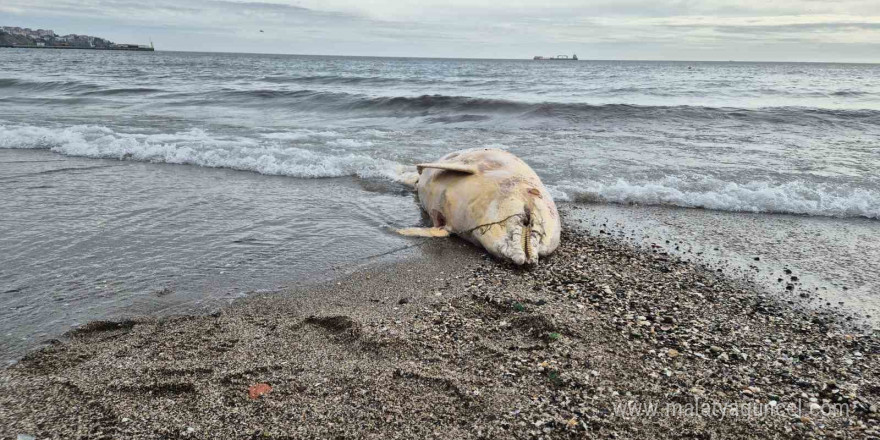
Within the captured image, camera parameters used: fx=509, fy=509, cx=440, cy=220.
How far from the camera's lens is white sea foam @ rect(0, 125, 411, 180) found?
898 centimetres

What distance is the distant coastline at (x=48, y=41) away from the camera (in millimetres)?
110981

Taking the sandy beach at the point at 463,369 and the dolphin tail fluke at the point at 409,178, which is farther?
the dolphin tail fluke at the point at 409,178

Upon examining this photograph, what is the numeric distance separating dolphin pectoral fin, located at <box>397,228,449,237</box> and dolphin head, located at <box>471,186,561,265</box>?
0.40 meters

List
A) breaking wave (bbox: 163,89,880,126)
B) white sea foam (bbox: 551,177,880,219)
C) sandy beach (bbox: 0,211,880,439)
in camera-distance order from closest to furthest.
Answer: sandy beach (bbox: 0,211,880,439) → white sea foam (bbox: 551,177,880,219) → breaking wave (bbox: 163,89,880,126)

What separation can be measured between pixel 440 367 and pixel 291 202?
14.8 ft

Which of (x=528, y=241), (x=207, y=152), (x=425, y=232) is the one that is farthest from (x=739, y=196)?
(x=207, y=152)

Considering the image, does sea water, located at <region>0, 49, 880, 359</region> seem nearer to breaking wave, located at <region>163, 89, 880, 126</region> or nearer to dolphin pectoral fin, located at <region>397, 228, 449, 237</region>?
dolphin pectoral fin, located at <region>397, 228, 449, 237</region>

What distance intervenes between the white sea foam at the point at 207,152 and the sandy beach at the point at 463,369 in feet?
15.6

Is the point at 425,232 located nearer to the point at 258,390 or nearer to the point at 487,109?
the point at 258,390

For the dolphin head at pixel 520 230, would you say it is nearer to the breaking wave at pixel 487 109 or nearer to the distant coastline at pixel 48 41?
the breaking wave at pixel 487 109

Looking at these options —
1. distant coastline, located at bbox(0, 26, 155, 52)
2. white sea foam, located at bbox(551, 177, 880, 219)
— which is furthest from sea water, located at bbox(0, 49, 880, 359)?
distant coastline, located at bbox(0, 26, 155, 52)

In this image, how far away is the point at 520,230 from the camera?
5223mm

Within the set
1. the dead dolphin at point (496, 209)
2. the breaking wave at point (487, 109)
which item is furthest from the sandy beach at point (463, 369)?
the breaking wave at point (487, 109)

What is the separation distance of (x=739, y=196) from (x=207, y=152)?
9152mm
